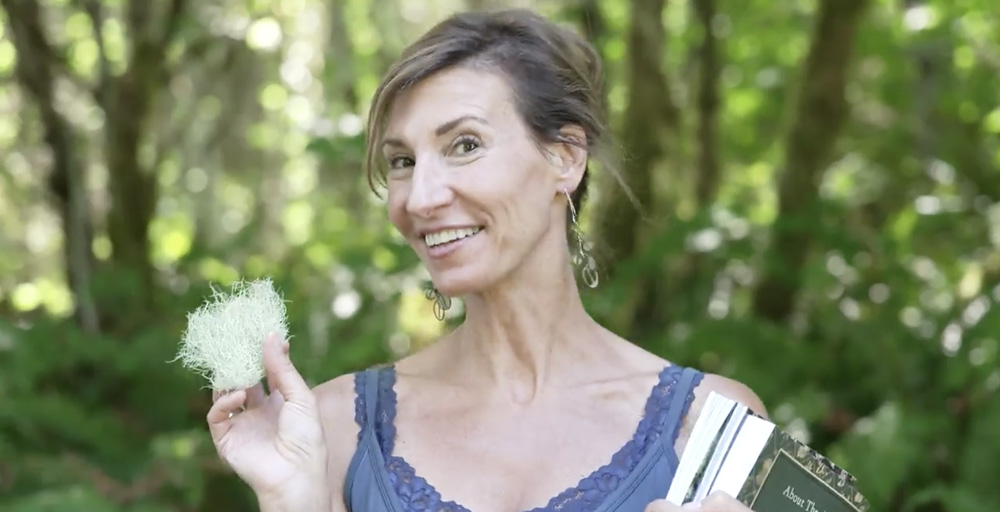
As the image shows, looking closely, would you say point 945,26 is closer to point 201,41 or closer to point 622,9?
point 622,9

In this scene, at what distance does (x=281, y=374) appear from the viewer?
1.63 metres

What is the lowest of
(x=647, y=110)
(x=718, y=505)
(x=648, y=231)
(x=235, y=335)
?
(x=718, y=505)

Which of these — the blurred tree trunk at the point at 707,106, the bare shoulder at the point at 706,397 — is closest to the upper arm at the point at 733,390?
the bare shoulder at the point at 706,397

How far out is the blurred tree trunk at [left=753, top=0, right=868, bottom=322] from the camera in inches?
177

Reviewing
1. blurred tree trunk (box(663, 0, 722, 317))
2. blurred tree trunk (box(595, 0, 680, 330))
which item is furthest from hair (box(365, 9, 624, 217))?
blurred tree trunk (box(663, 0, 722, 317))

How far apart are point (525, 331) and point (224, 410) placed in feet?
1.84

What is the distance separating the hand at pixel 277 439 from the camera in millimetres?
1584

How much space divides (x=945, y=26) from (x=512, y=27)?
3.06 meters

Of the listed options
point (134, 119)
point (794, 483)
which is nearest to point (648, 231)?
point (134, 119)

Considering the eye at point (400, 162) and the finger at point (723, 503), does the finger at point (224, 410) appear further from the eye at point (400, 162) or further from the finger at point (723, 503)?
the finger at point (723, 503)

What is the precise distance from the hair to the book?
21.6 inches

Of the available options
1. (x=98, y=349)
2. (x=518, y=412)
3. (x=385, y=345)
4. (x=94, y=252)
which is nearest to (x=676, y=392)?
(x=518, y=412)

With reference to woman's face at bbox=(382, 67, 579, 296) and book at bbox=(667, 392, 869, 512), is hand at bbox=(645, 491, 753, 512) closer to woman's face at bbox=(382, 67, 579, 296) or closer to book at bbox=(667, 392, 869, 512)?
book at bbox=(667, 392, 869, 512)

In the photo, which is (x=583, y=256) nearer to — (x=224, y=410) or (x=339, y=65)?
(x=224, y=410)
